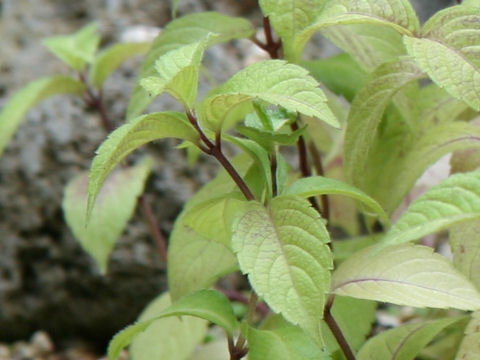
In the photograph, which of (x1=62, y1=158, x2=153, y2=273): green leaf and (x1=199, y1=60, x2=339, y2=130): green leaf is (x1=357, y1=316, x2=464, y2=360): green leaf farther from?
(x1=62, y1=158, x2=153, y2=273): green leaf

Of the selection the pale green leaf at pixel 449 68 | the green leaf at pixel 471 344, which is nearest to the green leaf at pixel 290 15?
the pale green leaf at pixel 449 68

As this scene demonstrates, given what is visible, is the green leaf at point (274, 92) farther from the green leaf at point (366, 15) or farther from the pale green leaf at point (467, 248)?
the pale green leaf at point (467, 248)

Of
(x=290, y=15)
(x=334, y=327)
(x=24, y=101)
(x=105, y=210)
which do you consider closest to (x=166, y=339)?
(x=105, y=210)

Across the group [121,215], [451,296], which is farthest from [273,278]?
[121,215]

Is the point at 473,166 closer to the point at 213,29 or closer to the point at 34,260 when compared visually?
the point at 213,29

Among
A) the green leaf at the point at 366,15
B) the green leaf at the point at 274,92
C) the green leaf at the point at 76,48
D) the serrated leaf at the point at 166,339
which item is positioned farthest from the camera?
the green leaf at the point at 76,48

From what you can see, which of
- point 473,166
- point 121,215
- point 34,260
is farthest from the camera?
point 34,260
